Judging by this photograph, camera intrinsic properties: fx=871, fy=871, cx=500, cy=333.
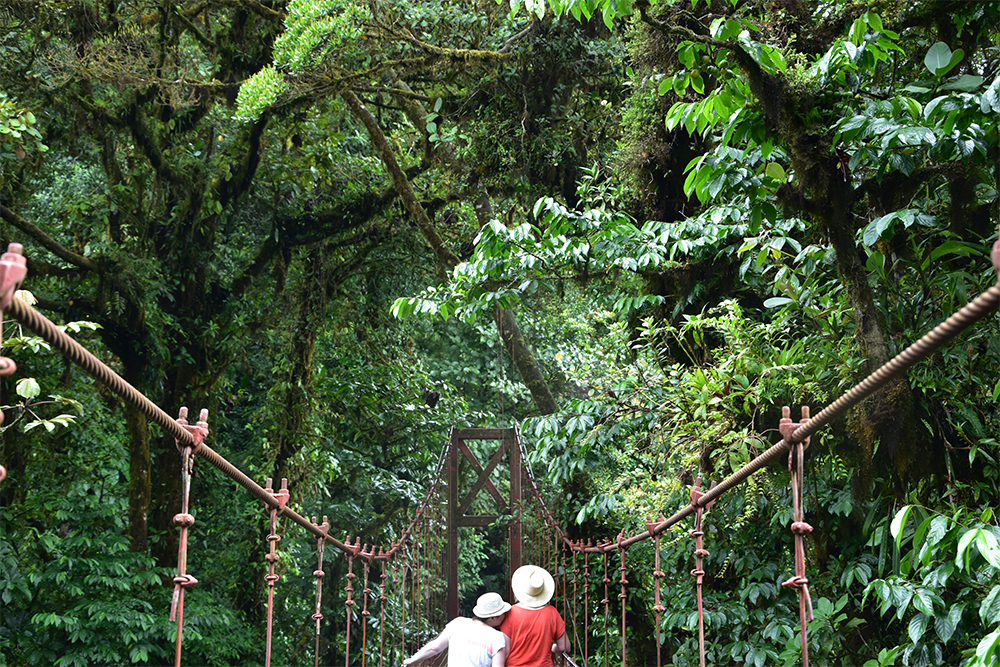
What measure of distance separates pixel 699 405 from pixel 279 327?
142 inches

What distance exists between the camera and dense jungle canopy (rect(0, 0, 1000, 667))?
204 centimetres

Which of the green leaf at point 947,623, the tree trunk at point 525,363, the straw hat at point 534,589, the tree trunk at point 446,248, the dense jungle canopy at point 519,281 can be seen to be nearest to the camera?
the green leaf at point 947,623

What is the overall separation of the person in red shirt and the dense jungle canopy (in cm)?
40

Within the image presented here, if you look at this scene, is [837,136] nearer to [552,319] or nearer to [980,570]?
[980,570]

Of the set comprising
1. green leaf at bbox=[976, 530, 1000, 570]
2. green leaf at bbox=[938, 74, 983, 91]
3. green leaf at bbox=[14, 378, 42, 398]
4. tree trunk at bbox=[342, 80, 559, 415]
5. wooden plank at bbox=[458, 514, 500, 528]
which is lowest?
green leaf at bbox=[976, 530, 1000, 570]

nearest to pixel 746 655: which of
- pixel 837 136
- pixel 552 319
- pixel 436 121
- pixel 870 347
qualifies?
pixel 870 347

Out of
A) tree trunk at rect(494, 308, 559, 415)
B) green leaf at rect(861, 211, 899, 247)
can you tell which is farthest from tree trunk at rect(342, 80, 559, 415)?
green leaf at rect(861, 211, 899, 247)

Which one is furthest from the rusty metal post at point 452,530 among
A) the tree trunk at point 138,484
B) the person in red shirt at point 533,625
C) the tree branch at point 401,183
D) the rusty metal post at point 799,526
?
the rusty metal post at point 799,526

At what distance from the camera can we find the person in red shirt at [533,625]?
2.89 meters

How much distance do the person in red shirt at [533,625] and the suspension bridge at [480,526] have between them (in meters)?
0.14

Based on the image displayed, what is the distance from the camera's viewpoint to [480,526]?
18.7 ft

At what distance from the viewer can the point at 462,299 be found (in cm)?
353

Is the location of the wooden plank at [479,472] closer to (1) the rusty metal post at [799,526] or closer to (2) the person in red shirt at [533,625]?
(2) the person in red shirt at [533,625]

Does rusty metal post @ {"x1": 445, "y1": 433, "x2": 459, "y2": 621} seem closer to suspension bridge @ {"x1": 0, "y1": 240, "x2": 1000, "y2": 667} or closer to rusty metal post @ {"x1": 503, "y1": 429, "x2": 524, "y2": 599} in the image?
suspension bridge @ {"x1": 0, "y1": 240, "x2": 1000, "y2": 667}
